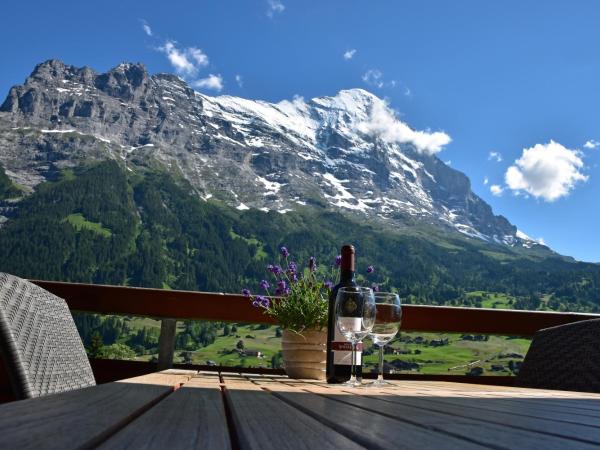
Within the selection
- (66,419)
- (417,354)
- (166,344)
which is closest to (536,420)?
(66,419)

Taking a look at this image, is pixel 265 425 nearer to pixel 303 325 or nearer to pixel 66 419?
pixel 66 419

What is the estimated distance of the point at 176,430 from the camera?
0.69 metres

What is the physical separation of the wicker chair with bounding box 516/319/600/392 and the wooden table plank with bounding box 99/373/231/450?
201 centimetres

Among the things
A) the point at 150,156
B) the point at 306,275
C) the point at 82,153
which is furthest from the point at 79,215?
the point at 306,275

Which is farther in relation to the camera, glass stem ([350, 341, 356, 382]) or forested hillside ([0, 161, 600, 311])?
forested hillside ([0, 161, 600, 311])

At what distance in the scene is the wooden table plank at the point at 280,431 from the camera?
62 centimetres

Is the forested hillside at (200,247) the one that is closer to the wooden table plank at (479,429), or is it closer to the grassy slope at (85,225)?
the grassy slope at (85,225)

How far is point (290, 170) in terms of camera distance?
623 ft

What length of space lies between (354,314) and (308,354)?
564 millimetres

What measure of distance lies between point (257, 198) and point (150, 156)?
30.3 meters

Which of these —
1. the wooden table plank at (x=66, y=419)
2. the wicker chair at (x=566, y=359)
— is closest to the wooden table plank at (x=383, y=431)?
the wooden table plank at (x=66, y=419)

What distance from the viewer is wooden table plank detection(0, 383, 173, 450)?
1.78 feet

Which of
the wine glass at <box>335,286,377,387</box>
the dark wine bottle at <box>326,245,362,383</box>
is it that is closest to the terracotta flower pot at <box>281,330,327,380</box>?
the dark wine bottle at <box>326,245,362,383</box>

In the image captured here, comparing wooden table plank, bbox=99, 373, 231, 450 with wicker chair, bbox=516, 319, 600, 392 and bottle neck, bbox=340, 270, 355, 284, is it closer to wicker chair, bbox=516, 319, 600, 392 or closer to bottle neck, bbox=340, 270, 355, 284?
bottle neck, bbox=340, 270, 355, 284
